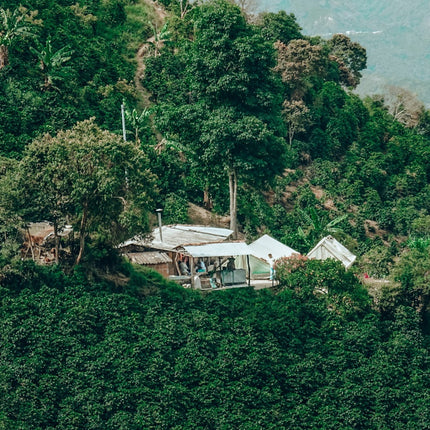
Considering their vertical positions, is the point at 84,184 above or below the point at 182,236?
above

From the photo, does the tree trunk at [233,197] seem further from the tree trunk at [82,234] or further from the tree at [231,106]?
the tree trunk at [82,234]

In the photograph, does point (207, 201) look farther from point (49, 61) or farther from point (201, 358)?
point (201, 358)

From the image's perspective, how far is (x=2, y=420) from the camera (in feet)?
57.9

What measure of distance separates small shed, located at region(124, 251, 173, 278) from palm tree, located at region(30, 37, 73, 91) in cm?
942

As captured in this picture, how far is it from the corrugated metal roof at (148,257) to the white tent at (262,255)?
10.8ft

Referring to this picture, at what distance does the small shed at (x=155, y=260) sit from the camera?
24297 millimetres

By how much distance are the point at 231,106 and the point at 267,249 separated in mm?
5598

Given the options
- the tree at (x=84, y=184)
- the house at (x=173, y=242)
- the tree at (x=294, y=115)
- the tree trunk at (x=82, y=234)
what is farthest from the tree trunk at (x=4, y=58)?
the tree at (x=294, y=115)

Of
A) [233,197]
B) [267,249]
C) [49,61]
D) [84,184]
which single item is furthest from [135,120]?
[84,184]

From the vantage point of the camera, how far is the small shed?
24.3 metres

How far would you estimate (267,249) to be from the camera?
28375mm

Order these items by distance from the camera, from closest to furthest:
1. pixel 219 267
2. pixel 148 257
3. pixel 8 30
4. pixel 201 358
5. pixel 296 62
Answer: pixel 201 358 < pixel 148 257 < pixel 219 267 < pixel 8 30 < pixel 296 62

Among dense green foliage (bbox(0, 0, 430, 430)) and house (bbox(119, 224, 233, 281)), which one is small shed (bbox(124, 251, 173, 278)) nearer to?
house (bbox(119, 224, 233, 281))

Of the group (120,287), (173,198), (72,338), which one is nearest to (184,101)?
(173,198)
